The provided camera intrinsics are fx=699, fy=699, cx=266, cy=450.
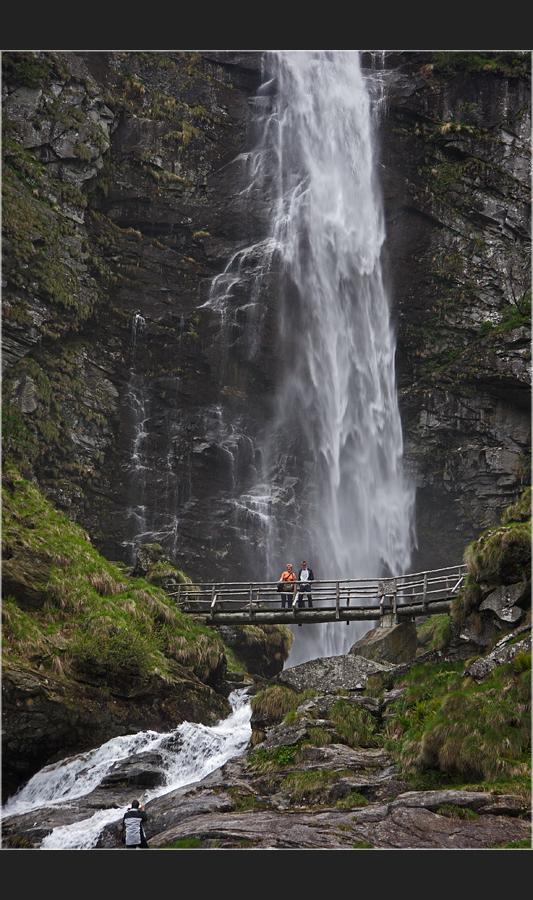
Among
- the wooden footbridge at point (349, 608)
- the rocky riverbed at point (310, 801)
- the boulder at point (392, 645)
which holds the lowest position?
the rocky riverbed at point (310, 801)

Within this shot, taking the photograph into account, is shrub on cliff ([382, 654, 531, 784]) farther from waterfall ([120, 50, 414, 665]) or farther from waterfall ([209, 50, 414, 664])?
waterfall ([209, 50, 414, 664])

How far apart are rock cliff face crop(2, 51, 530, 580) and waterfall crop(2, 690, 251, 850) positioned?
52.9 feet

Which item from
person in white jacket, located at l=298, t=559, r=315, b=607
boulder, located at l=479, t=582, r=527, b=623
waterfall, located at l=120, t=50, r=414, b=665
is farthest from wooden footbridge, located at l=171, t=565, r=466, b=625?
waterfall, located at l=120, t=50, r=414, b=665

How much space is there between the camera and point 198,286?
1399 inches

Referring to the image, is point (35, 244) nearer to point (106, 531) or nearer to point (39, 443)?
point (39, 443)

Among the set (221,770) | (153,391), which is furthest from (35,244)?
(221,770)

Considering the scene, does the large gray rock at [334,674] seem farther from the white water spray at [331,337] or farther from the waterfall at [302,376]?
the white water spray at [331,337]

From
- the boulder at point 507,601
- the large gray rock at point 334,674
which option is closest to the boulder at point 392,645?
the large gray rock at point 334,674

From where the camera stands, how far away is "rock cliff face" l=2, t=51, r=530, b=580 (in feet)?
101

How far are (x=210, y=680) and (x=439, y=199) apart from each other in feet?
92.0

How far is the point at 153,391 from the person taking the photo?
111 ft

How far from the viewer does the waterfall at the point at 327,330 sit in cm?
3372

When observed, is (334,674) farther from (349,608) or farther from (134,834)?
(134,834)

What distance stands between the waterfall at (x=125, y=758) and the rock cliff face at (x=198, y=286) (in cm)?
1613
